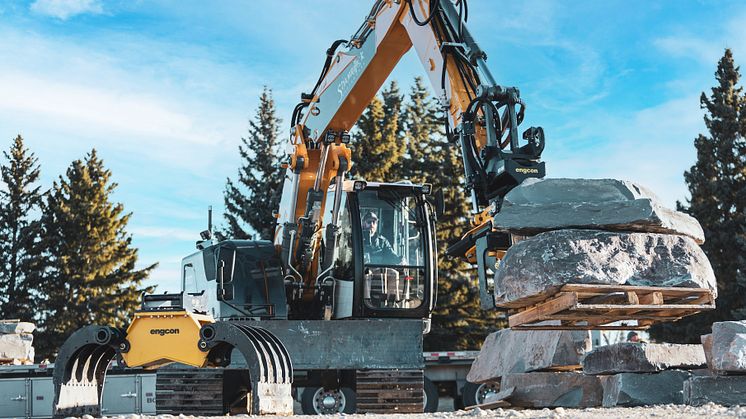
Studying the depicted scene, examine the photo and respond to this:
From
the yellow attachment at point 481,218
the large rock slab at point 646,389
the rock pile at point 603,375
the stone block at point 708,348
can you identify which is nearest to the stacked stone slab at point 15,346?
the rock pile at point 603,375

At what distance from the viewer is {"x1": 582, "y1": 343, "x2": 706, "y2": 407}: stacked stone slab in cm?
886

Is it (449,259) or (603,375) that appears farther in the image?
(449,259)

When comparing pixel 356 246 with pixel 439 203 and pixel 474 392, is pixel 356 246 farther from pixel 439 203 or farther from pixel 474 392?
pixel 474 392

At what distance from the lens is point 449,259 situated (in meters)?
30.6

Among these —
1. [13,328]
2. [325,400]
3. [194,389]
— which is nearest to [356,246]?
Answer: [325,400]

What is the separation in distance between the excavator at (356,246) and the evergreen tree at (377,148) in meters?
20.5

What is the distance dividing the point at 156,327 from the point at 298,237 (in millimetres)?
4345

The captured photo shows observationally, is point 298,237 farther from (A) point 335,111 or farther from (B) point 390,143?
(B) point 390,143

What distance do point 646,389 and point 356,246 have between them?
12.6 feet

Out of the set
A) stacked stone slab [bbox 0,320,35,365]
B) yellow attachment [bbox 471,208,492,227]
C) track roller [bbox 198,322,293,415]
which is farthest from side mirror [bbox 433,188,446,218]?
stacked stone slab [bbox 0,320,35,365]

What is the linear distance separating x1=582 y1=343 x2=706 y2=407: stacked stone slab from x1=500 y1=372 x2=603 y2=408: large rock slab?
14 centimetres

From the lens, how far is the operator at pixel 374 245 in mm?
10992

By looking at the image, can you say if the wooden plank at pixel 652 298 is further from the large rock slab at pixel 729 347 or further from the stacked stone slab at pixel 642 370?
the stacked stone slab at pixel 642 370

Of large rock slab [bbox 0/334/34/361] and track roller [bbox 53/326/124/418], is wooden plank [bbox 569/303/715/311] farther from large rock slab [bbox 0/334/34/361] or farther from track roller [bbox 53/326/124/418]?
large rock slab [bbox 0/334/34/361]
